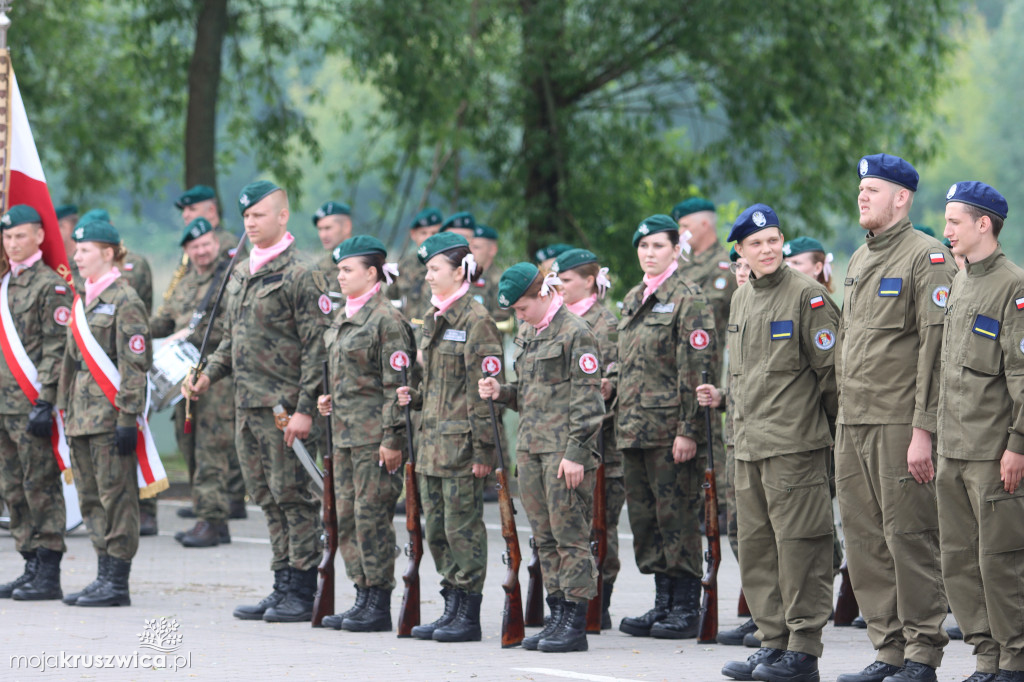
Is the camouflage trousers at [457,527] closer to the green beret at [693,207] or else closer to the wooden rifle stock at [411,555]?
the wooden rifle stock at [411,555]

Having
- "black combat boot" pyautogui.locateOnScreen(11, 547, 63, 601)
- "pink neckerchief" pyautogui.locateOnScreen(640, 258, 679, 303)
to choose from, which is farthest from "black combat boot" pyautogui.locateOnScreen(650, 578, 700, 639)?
"black combat boot" pyautogui.locateOnScreen(11, 547, 63, 601)

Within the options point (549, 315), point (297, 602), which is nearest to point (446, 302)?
point (549, 315)

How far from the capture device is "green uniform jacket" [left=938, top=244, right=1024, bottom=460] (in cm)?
577

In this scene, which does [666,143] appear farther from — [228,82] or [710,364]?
[710,364]

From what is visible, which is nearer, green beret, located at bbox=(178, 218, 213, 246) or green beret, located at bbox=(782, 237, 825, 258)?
green beret, located at bbox=(782, 237, 825, 258)

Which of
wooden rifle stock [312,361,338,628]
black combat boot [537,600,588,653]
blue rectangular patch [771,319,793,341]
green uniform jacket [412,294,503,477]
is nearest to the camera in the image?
blue rectangular patch [771,319,793,341]

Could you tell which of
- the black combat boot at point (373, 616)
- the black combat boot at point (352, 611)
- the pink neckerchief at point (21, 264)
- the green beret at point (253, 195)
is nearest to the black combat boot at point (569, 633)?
the black combat boot at point (373, 616)

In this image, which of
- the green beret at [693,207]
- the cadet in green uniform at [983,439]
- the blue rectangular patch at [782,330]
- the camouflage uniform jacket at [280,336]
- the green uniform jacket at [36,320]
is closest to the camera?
the cadet in green uniform at [983,439]

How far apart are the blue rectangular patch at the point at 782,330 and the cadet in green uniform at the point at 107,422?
4.06 m

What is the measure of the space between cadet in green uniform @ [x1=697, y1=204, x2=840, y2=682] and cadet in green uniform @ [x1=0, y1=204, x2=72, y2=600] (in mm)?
4642

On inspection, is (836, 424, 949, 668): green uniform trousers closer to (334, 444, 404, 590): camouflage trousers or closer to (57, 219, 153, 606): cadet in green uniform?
(334, 444, 404, 590): camouflage trousers

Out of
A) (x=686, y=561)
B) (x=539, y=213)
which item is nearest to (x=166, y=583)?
(x=686, y=561)

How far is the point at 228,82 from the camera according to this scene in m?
19.3

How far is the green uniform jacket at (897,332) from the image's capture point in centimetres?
604
